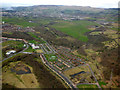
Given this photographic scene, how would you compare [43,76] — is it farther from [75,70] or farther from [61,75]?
[75,70]

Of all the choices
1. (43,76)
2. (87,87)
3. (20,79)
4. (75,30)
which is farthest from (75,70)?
(75,30)

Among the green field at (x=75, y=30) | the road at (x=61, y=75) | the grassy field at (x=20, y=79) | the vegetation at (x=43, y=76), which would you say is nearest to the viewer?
the grassy field at (x=20, y=79)

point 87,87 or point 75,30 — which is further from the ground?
point 75,30

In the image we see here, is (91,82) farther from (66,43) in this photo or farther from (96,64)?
(66,43)

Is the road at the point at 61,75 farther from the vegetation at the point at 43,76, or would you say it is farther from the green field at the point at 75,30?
the green field at the point at 75,30

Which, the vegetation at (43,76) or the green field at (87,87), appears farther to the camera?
the green field at (87,87)

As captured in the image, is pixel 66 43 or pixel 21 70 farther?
pixel 66 43

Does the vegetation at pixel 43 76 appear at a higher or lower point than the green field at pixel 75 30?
lower

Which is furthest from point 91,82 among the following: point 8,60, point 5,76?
point 8,60

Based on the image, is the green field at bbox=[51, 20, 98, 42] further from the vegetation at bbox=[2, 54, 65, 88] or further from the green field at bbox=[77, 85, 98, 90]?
the green field at bbox=[77, 85, 98, 90]

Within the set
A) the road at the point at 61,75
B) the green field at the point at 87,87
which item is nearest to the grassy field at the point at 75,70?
the road at the point at 61,75

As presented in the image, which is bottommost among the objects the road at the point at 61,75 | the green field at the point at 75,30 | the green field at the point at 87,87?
the green field at the point at 87,87
